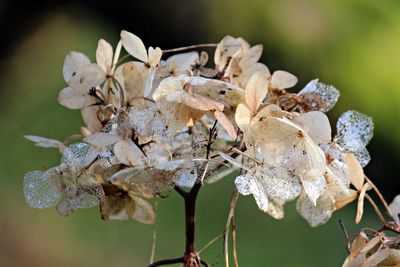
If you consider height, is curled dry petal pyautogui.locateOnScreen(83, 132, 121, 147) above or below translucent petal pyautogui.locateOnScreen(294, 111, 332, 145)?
below

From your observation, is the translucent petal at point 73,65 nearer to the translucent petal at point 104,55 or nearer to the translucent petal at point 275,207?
the translucent petal at point 104,55

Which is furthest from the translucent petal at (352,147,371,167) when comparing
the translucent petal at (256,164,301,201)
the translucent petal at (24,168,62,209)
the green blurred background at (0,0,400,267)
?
the green blurred background at (0,0,400,267)

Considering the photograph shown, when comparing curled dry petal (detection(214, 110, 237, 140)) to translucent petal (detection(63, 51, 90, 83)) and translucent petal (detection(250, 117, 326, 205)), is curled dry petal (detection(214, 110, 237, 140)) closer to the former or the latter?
translucent petal (detection(250, 117, 326, 205))

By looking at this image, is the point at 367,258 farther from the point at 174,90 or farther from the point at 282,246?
the point at 282,246

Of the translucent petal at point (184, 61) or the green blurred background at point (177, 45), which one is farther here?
the green blurred background at point (177, 45)

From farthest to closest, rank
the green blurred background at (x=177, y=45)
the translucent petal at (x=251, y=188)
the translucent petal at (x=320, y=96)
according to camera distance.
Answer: the green blurred background at (x=177, y=45) < the translucent petal at (x=320, y=96) < the translucent petal at (x=251, y=188)

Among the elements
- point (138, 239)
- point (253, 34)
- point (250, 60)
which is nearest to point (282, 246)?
point (138, 239)

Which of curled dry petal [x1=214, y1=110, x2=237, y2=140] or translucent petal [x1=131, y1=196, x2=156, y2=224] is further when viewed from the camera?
translucent petal [x1=131, y1=196, x2=156, y2=224]

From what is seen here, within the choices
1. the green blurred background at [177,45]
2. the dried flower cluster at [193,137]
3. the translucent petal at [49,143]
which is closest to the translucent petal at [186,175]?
the dried flower cluster at [193,137]
